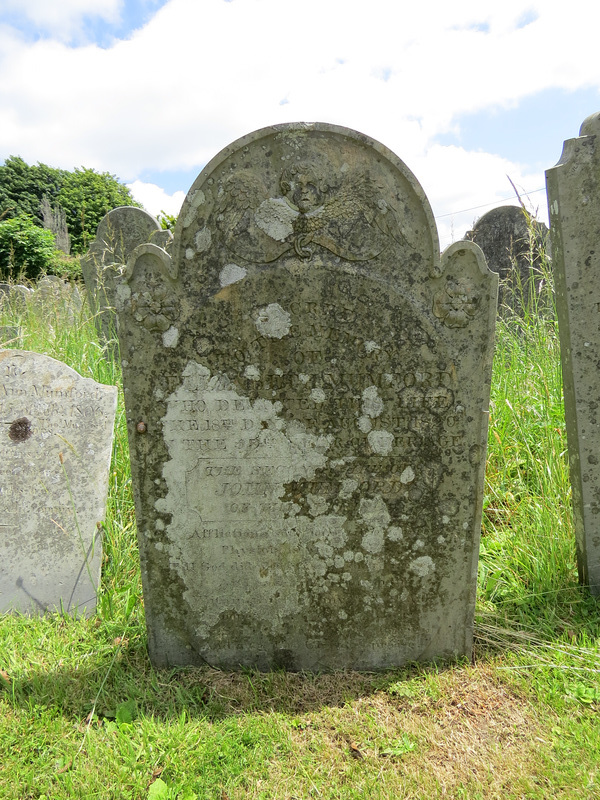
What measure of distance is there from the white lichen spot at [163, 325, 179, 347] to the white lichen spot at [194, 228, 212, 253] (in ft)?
1.19

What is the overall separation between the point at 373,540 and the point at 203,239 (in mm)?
1547

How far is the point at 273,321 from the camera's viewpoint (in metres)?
2.18

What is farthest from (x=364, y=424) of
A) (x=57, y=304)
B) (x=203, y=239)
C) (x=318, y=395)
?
(x=57, y=304)

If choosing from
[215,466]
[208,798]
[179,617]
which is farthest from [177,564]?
[208,798]

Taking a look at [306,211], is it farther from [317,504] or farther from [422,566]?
[422,566]

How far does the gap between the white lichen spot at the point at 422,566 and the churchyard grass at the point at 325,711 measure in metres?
0.46

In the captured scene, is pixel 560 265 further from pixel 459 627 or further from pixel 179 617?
pixel 179 617

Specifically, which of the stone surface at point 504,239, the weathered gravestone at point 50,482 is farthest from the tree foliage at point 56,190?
the weathered gravestone at point 50,482

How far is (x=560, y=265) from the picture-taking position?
2541mm

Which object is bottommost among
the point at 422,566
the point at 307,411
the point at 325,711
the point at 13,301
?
the point at 325,711

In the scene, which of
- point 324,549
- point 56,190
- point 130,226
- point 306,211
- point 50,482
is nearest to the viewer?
point 306,211

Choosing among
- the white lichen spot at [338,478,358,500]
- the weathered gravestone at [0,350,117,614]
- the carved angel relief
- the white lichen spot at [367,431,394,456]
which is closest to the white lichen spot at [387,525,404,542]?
the white lichen spot at [338,478,358,500]

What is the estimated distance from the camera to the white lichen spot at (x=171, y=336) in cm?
217

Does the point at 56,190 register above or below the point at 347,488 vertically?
above
